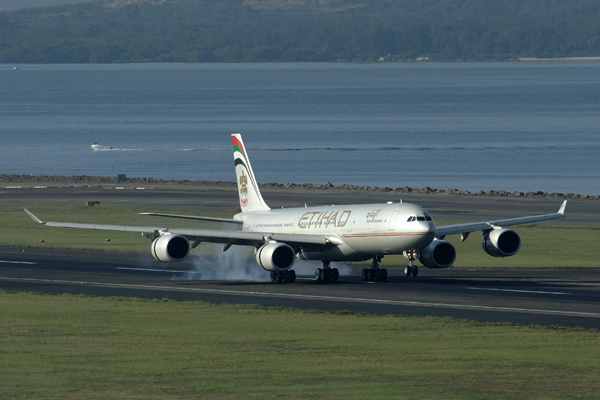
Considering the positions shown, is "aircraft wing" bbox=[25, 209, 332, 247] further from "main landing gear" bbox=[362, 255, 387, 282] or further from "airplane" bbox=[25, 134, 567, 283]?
"main landing gear" bbox=[362, 255, 387, 282]

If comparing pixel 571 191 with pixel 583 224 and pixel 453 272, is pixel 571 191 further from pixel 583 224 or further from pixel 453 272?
pixel 453 272

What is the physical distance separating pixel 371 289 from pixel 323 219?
6.06m

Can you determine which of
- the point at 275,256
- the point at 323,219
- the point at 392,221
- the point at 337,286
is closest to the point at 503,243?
the point at 392,221

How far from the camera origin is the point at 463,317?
38.6 m

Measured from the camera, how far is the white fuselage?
48844 mm

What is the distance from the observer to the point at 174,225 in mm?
82250

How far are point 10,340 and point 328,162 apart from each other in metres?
152

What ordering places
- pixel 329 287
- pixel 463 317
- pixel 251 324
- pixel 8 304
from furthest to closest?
→ pixel 329 287 < pixel 8 304 < pixel 463 317 < pixel 251 324

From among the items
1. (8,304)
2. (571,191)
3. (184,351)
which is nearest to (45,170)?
(571,191)

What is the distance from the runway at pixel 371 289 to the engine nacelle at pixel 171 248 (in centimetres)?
174

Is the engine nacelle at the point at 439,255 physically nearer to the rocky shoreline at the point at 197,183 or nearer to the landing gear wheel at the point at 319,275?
the landing gear wheel at the point at 319,275

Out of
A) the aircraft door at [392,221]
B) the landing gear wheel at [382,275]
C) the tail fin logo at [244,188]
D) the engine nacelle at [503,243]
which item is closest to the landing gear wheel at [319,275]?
the landing gear wheel at [382,275]

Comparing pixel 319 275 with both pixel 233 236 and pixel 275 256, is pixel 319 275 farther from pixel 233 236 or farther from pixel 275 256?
pixel 233 236

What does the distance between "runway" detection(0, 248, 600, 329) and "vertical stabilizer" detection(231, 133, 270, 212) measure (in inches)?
227
